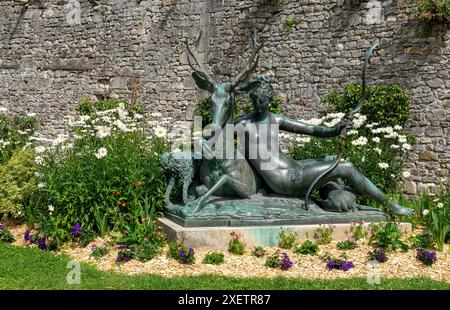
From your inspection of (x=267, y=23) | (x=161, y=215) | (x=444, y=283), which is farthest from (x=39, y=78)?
(x=444, y=283)

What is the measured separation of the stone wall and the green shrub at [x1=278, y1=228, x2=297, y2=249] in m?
5.10

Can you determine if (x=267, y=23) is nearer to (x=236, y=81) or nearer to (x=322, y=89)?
(x=322, y=89)

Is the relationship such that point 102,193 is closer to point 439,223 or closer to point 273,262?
point 273,262

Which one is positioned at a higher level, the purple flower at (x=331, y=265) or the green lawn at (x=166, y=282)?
the purple flower at (x=331, y=265)

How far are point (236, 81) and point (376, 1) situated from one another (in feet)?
18.9

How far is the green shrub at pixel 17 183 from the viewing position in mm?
7621

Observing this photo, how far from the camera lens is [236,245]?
18.7 feet

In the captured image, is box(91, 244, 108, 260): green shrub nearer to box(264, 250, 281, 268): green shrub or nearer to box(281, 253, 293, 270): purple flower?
box(264, 250, 281, 268): green shrub

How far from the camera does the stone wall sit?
10.4 meters

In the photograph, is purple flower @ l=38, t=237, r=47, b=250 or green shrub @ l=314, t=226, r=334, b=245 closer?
green shrub @ l=314, t=226, r=334, b=245

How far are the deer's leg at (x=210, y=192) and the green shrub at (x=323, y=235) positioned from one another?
1.11 m

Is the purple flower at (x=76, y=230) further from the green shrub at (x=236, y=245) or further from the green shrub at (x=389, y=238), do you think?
the green shrub at (x=389, y=238)

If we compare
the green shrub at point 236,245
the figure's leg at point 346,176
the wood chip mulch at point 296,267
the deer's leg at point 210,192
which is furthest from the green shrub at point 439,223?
the deer's leg at point 210,192

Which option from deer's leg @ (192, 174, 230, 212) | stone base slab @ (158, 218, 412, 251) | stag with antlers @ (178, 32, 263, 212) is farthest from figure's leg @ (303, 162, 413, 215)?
deer's leg @ (192, 174, 230, 212)
